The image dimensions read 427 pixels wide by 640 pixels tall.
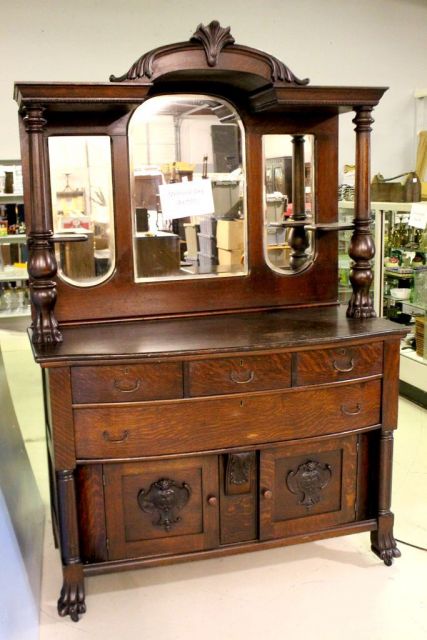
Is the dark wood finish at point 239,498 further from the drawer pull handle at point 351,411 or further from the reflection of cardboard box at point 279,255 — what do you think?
the reflection of cardboard box at point 279,255

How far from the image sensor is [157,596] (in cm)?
241

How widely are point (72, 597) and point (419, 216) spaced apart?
9.40ft

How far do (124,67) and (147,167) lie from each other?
363cm

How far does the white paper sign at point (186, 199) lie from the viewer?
256cm

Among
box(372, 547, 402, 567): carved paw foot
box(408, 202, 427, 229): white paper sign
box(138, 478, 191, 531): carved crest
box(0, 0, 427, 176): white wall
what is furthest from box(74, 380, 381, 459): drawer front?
box(0, 0, 427, 176): white wall

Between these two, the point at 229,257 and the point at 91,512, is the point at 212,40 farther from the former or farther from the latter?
the point at 91,512

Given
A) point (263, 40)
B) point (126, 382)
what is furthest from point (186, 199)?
point (263, 40)

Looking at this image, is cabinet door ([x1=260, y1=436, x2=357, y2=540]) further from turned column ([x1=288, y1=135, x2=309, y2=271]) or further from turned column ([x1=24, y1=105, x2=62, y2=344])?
turned column ([x1=24, y1=105, x2=62, y2=344])

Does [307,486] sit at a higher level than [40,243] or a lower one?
lower

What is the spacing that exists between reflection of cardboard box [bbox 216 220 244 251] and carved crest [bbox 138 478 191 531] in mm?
934

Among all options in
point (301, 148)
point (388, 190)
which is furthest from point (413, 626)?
point (388, 190)

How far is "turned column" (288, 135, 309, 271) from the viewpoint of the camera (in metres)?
2.66

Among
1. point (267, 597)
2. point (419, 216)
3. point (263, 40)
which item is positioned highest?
point (263, 40)

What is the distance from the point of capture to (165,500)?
7.64 ft
